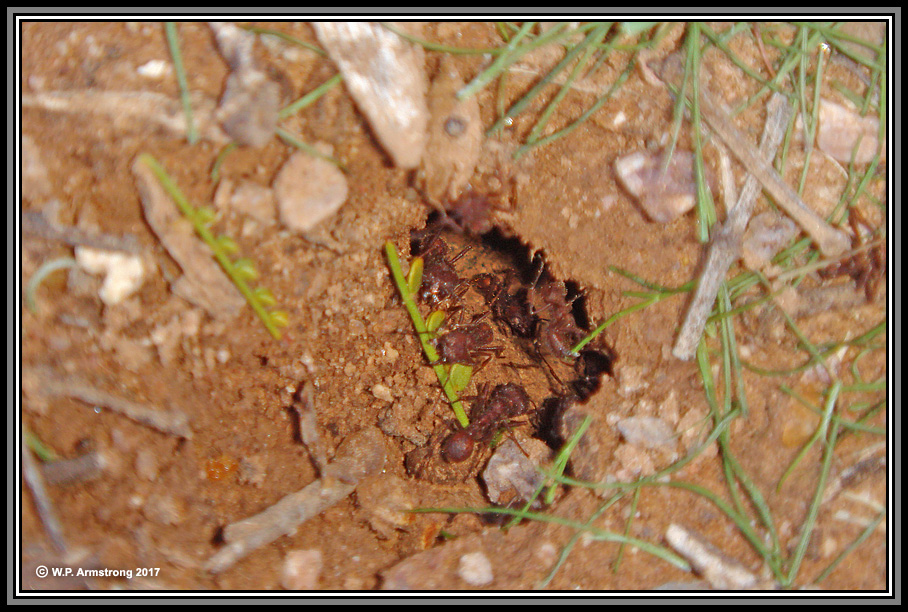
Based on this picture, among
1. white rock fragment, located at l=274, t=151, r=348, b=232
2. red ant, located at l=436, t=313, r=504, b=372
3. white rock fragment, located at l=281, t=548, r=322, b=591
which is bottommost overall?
white rock fragment, located at l=281, t=548, r=322, b=591

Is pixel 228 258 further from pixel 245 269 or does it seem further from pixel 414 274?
pixel 414 274

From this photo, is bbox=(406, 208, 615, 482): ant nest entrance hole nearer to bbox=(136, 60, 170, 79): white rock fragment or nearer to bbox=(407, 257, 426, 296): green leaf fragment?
bbox=(407, 257, 426, 296): green leaf fragment

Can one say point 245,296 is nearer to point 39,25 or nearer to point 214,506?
point 214,506

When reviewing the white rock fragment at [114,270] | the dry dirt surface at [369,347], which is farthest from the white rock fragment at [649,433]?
the white rock fragment at [114,270]

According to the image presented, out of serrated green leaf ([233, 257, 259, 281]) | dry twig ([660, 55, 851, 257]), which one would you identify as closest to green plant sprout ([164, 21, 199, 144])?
serrated green leaf ([233, 257, 259, 281])
